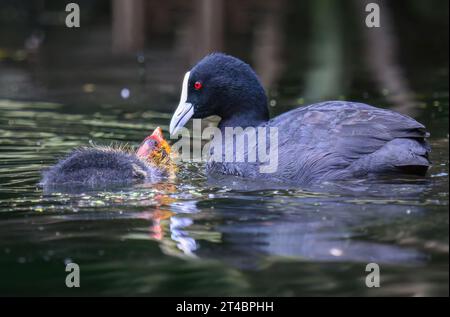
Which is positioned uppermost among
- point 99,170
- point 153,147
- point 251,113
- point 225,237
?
point 251,113

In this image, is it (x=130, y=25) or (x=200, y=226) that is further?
(x=130, y=25)

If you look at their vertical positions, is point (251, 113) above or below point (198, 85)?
below

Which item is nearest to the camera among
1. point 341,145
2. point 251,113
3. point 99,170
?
point 341,145

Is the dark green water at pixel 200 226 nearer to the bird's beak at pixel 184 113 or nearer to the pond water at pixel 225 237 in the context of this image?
the pond water at pixel 225 237

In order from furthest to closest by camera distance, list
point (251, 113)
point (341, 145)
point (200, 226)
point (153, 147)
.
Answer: point (251, 113) → point (153, 147) → point (341, 145) → point (200, 226)

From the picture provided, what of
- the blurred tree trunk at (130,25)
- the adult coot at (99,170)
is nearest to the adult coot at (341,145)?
the adult coot at (99,170)

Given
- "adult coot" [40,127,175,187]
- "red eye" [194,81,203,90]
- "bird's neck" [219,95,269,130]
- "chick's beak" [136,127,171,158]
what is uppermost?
"red eye" [194,81,203,90]

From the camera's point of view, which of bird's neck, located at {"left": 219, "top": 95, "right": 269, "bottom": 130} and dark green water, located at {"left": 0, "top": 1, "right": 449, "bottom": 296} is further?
bird's neck, located at {"left": 219, "top": 95, "right": 269, "bottom": 130}

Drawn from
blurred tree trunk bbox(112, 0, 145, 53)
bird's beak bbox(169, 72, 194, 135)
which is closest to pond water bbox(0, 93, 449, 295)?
bird's beak bbox(169, 72, 194, 135)

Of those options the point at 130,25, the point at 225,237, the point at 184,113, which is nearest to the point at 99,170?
the point at 184,113

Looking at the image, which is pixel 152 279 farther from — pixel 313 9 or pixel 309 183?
pixel 313 9

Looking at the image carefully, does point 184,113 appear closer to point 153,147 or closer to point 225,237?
point 153,147

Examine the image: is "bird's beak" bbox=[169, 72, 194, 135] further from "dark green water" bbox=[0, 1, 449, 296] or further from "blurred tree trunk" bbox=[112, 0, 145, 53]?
"blurred tree trunk" bbox=[112, 0, 145, 53]
